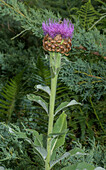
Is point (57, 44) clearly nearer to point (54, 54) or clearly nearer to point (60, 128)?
point (54, 54)

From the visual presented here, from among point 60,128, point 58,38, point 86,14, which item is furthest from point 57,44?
point 86,14

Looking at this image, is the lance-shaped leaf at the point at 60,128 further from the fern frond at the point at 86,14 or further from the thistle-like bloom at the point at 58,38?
the fern frond at the point at 86,14

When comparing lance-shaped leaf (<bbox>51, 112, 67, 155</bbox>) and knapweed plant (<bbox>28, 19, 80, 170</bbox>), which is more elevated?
knapweed plant (<bbox>28, 19, 80, 170</bbox>)

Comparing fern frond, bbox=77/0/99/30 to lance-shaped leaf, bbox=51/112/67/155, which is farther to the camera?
fern frond, bbox=77/0/99/30

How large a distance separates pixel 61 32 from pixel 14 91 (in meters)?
0.68

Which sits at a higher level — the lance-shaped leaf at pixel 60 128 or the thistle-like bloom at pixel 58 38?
the thistle-like bloom at pixel 58 38

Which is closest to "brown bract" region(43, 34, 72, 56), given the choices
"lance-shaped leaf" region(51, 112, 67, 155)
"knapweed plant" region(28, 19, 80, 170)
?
"knapweed plant" region(28, 19, 80, 170)

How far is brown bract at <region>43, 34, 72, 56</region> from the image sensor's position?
0.41 meters

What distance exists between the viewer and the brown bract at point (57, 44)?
16.0 inches

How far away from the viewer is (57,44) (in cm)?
41

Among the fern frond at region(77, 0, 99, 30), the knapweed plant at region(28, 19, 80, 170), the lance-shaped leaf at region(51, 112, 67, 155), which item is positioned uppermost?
the fern frond at region(77, 0, 99, 30)

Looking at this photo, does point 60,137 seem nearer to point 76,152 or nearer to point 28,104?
point 76,152

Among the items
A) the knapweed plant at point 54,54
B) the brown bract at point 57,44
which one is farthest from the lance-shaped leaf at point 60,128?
the brown bract at point 57,44

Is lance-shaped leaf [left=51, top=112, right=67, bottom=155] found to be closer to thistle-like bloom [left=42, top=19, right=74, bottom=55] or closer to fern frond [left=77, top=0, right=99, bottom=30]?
thistle-like bloom [left=42, top=19, right=74, bottom=55]
